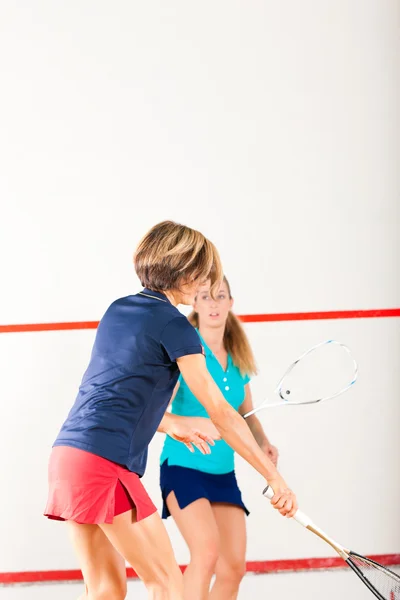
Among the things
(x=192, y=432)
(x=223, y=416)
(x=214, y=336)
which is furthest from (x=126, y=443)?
(x=214, y=336)

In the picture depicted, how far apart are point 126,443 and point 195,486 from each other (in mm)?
709

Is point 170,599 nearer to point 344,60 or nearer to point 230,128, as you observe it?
point 230,128

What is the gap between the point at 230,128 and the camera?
3.15 meters

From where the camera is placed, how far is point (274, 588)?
314cm

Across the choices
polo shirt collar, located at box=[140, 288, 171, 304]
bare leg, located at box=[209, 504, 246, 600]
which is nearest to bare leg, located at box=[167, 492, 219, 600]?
bare leg, located at box=[209, 504, 246, 600]

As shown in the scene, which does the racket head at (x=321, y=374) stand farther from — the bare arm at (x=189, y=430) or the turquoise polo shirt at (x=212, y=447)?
the bare arm at (x=189, y=430)

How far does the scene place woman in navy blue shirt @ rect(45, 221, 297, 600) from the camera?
1.90 meters

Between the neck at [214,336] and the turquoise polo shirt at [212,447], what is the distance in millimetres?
63

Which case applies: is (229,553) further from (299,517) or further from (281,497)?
(281,497)

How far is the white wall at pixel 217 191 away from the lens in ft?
10.3

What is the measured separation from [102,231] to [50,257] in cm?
23

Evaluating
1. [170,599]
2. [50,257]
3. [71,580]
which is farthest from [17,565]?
[170,599]

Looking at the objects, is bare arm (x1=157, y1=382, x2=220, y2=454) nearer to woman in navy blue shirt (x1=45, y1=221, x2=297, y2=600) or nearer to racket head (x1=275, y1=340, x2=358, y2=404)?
woman in navy blue shirt (x1=45, y1=221, x2=297, y2=600)

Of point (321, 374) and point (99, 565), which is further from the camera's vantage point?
point (321, 374)
